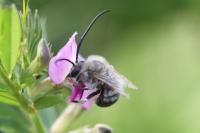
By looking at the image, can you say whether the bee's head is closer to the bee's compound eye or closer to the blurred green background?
the bee's compound eye

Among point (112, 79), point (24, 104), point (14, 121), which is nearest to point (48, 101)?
point (24, 104)

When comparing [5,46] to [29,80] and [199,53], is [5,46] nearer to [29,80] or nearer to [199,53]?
[29,80]

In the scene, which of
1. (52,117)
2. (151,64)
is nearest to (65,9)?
(151,64)

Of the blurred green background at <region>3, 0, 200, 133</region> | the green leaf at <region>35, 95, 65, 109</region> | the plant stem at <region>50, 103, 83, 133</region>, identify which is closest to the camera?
the green leaf at <region>35, 95, 65, 109</region>

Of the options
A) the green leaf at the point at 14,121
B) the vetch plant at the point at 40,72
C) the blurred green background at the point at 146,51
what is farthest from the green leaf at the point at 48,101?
the blurred green background at the point at 146,51

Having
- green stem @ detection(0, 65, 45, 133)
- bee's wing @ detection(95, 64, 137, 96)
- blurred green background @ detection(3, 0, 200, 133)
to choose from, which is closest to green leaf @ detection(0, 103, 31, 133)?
green stem @ detection(0, 65, 45, 133)

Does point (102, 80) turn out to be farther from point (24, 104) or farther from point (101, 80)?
point (24, 104)
